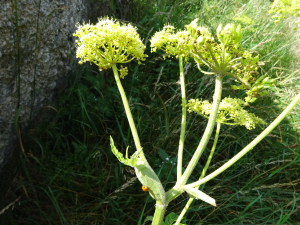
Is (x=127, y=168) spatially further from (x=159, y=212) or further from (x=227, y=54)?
(x=227, y=54)

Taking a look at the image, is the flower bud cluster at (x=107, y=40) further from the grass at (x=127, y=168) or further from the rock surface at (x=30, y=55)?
the grass at (x=127, y=168)

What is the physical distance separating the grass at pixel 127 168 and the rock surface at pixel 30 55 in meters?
0.17

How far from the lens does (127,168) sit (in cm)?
219

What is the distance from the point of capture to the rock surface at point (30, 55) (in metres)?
1.83

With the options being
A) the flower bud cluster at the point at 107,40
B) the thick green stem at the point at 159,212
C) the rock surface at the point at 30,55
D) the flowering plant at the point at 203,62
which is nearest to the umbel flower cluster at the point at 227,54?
the flowering plant at the point at 203,62

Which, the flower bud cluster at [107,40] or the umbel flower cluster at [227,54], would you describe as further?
the flower bud cluster at [107,40]

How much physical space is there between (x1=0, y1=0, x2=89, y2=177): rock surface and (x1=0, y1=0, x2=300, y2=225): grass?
170mm

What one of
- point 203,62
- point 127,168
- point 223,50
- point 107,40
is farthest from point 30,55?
point 223,50

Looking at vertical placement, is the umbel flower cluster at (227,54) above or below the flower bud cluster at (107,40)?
below

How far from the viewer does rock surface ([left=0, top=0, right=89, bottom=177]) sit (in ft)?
5.99

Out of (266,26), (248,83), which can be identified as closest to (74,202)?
(248,83)

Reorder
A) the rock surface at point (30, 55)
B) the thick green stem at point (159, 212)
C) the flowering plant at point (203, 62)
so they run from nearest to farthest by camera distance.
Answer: the flowering plant at point (203, 62) → the thick green stem at point (159, 212) → the rock surface at point (30, 55)

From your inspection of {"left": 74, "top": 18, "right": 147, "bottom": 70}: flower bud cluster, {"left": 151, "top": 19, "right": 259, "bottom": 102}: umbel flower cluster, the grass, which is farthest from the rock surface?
{"left": 151, "top": 19, "right": 259, "bottom": 102}: umbel flower cluster

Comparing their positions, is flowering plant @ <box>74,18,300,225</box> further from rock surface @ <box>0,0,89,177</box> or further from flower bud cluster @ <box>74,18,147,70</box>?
rock surface @ <box>0,0,89,177</box>
